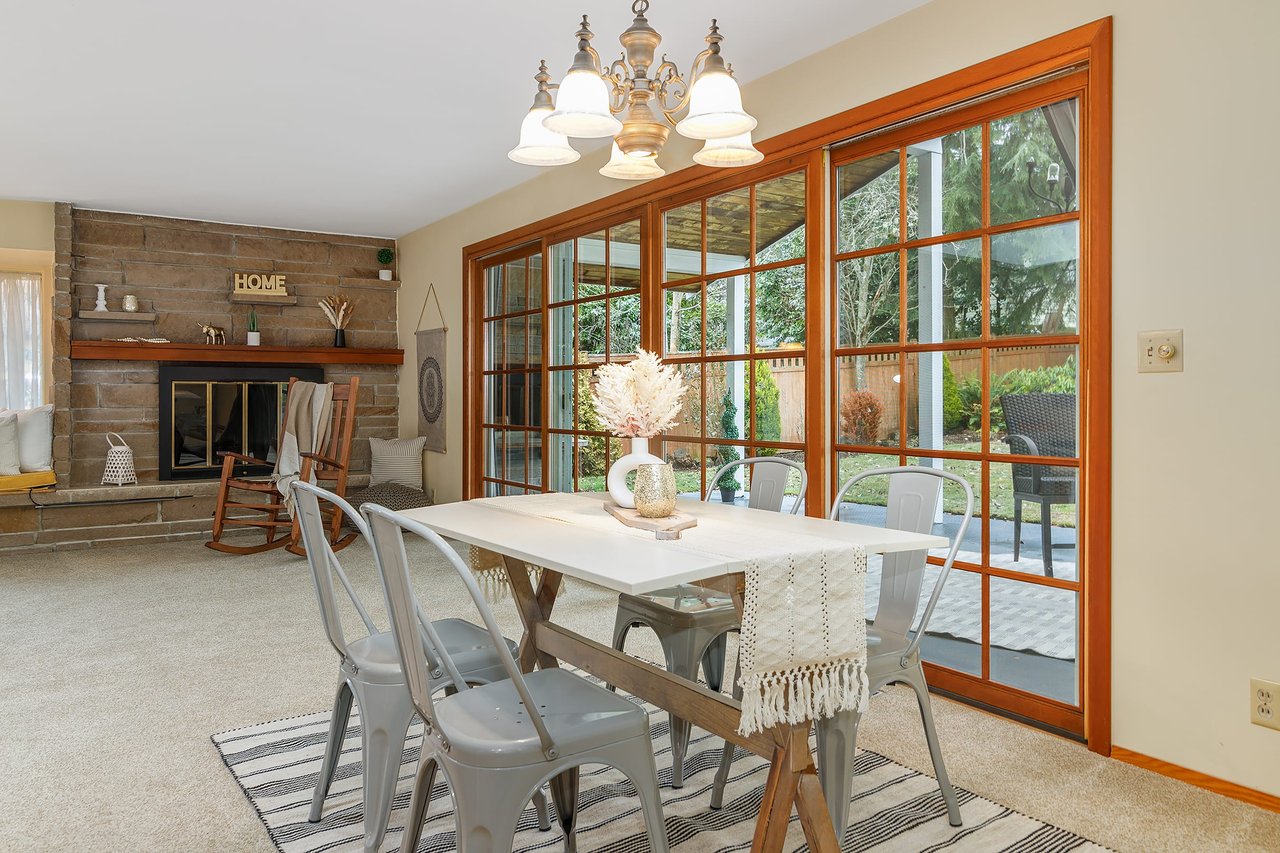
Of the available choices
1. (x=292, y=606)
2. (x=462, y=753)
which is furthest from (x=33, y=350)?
(x=462, y=753)

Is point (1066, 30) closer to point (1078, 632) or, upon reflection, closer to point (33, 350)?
point (1078, 632)

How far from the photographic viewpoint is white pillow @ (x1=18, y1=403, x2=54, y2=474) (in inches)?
227

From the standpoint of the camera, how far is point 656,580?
4.90ft

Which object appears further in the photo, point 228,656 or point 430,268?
point 430,268

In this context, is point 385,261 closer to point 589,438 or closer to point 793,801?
point 589,438

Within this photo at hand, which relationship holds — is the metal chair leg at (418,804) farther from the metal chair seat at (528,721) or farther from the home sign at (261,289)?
the home sign at (261,289)

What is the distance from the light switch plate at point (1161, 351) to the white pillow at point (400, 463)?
535 centimetres

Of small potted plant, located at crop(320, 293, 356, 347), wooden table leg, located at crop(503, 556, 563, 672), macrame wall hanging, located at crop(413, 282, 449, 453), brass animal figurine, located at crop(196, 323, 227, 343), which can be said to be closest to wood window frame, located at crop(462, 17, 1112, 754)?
wooden table leg, located at crop(503, 556, 563, 672)

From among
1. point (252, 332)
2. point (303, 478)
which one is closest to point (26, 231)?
point (252, 332)

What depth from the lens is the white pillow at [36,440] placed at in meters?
5.76

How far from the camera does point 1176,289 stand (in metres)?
2.29

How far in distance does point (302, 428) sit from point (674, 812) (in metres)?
4.39

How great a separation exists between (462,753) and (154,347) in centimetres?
584

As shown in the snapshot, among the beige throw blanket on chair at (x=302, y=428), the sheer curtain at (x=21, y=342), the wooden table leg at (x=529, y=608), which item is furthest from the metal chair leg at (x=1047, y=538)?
the sheer curtain at (x=21, y=342)
